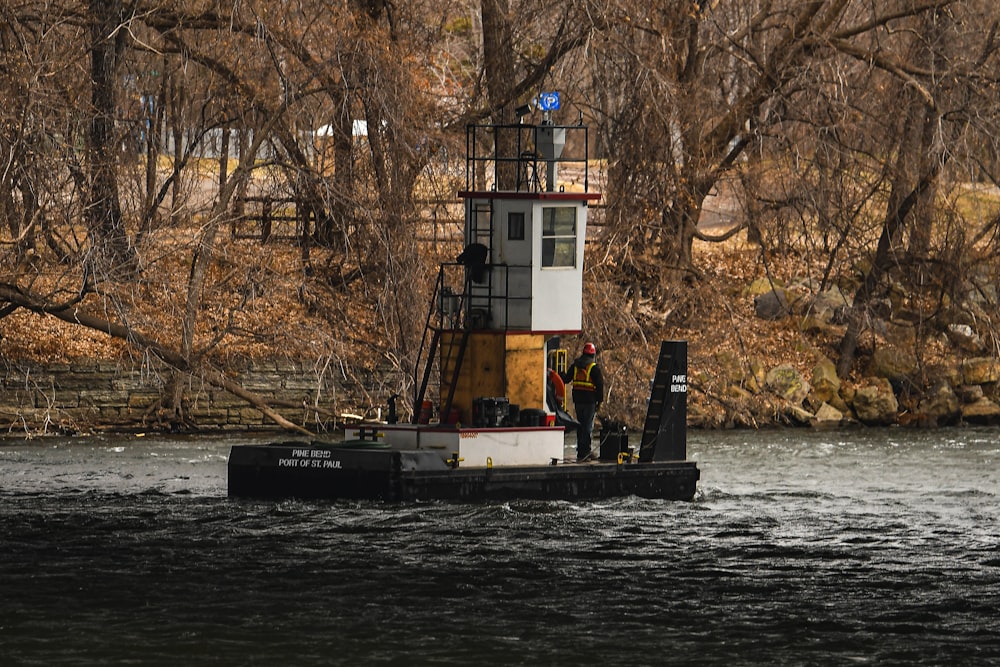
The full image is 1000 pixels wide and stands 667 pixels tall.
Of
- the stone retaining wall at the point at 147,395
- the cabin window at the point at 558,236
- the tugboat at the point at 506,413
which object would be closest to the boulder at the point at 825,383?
the stone retaining wall at the point at 147,395

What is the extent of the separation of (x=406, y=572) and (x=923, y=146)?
21.4 metres

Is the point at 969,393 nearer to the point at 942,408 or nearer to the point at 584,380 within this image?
the point at 942,408

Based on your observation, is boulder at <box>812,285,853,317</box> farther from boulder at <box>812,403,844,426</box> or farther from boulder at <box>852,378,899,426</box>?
boulder at <box>812,403,844,426</box>

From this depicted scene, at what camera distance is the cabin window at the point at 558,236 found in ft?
88.8

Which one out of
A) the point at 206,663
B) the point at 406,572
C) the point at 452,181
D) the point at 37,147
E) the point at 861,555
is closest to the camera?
the point at 206,663

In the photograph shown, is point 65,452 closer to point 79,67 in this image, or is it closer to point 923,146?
point 79,67

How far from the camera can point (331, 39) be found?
35.2 m

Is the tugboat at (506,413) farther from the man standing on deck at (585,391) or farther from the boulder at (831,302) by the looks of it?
the boulder at (831,302)

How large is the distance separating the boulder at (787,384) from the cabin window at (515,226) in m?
13.2

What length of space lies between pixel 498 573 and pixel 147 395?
15715 millimetres

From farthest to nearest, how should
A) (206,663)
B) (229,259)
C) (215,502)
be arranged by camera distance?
(229,259) → (215,502) → (206,663)

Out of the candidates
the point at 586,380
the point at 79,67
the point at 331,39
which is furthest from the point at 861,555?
the point at 79,67

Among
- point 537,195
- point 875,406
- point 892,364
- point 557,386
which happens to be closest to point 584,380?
point 557,386

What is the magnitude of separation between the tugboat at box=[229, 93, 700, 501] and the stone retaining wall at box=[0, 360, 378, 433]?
27.4 ft
